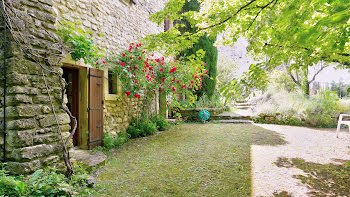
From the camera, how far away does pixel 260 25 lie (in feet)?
8.35

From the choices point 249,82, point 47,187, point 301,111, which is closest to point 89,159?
point 47,187

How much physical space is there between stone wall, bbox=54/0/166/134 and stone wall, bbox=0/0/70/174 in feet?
3.90

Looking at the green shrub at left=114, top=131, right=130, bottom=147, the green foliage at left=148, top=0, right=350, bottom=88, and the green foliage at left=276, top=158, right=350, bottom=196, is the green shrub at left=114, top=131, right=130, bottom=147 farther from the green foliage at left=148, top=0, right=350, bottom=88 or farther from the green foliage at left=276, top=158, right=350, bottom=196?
the green foliage at left=276, top=158, right=350, bottom=196

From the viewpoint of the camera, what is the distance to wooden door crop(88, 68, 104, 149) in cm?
426

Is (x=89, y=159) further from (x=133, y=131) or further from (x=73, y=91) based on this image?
(x=133, y=131)

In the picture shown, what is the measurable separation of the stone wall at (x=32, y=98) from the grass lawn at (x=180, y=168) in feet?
2.84

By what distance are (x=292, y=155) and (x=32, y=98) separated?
14.7 feet

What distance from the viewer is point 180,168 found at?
342 centimetres

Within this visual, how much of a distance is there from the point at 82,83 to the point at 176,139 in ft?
8.93

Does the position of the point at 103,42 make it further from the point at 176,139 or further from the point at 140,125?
the point at 176,139

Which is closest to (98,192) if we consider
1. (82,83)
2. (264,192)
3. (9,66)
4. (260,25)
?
(9,66)

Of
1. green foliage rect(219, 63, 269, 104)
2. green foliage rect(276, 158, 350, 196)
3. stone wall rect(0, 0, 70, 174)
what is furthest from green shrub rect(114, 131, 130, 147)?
green foliage rect(276, 158, 350, 196)

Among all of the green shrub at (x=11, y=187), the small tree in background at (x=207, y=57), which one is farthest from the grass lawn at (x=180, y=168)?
the small tree in background at (x=207, y=57)

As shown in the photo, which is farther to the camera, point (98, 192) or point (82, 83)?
point (82, 83)
